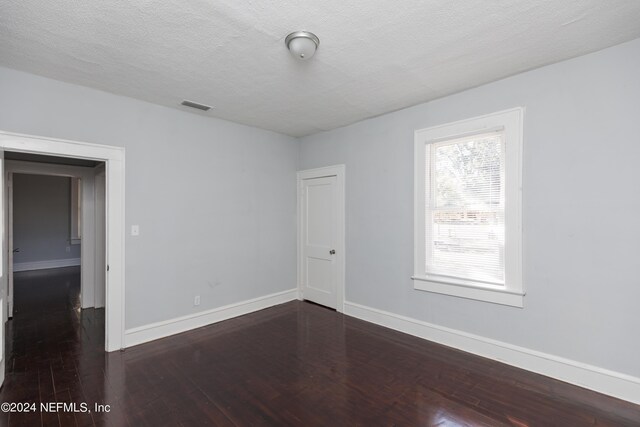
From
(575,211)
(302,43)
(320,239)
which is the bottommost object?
(320,239)

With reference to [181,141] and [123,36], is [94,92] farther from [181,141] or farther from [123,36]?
[123,36]

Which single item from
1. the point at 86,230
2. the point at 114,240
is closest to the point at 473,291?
the point at 114,240

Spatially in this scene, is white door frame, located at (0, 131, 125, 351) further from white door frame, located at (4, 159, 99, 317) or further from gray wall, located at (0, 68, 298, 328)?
white door frame, located at (4, 159, 99, 317)

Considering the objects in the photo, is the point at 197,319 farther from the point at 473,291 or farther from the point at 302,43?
the point at 302,43

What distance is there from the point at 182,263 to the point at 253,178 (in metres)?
1.56

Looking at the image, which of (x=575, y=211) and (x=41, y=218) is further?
(x=41, y=218)

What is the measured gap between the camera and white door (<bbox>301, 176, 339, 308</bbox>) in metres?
4.61

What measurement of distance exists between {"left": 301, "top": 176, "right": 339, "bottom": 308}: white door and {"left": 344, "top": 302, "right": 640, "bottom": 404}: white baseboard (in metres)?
1.00

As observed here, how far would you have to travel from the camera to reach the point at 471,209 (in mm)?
3189

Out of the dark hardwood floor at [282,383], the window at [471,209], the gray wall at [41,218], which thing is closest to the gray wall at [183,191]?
the dark hardwood floor at [282,383]

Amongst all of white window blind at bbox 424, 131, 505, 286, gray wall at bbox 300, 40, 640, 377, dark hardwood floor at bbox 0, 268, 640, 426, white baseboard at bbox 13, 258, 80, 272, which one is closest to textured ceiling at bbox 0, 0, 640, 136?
gray wall at bbox 300, 40, 640, 377

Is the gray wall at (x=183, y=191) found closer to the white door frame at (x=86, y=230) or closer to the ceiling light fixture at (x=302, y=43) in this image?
the white door frame at (x=86, y=230)

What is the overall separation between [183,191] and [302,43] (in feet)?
8.05

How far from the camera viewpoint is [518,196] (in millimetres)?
2848
